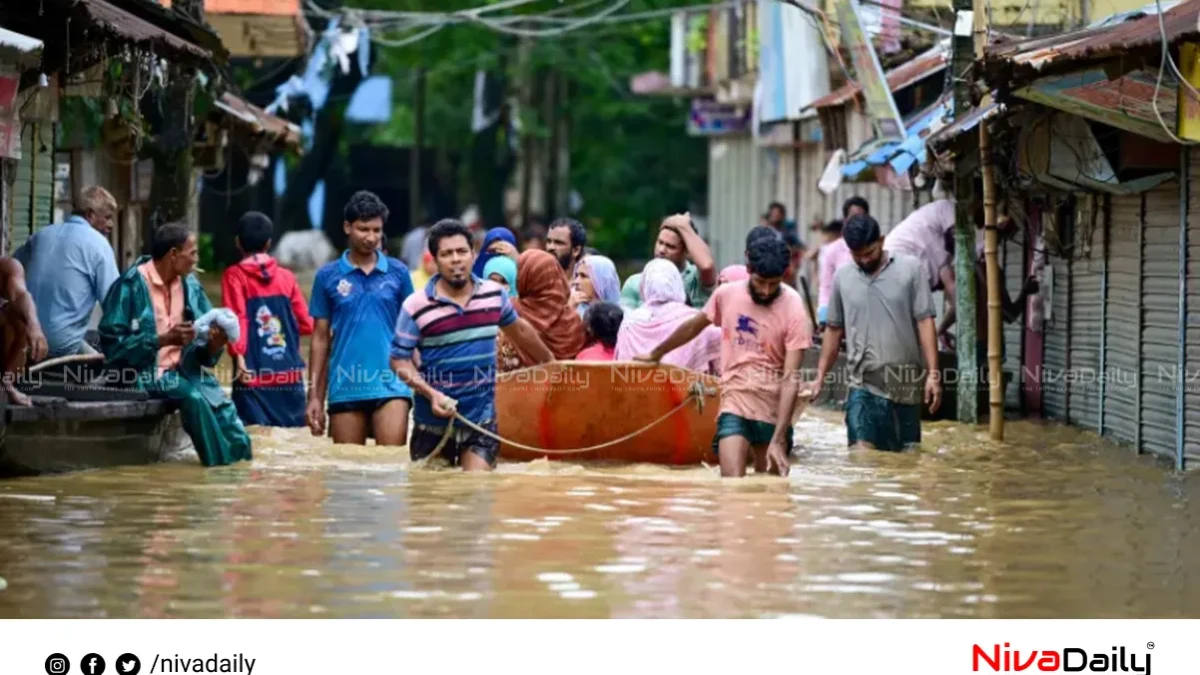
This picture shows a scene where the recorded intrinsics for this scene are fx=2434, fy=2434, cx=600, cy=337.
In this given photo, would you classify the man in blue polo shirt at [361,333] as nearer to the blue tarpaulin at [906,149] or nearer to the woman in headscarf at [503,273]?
the woman in headscarf at [503,273]

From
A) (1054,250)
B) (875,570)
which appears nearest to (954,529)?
(875,570)

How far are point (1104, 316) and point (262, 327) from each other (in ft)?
20.2

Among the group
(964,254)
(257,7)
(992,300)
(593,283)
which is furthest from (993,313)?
(257,7)

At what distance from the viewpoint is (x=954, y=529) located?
1240cm

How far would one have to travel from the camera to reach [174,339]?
46.4ft

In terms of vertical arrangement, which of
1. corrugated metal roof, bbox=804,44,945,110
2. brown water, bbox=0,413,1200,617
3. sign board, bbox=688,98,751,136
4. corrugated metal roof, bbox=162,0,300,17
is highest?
corrugated metal roof, bbox=162,0,300,17

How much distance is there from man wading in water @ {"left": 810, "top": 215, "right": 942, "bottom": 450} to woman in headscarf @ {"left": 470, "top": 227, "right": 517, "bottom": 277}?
103 inches

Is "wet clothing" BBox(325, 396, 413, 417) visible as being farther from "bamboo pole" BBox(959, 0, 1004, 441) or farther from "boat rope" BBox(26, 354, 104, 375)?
"bamboo pole" BBox(959, 0, 1004, 441)

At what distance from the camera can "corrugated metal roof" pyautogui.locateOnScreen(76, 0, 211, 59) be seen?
14.9m

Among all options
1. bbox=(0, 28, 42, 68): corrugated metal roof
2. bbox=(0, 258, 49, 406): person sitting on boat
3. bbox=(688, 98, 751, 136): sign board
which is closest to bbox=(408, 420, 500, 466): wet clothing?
bbox=(0, 258, 49, 406): person sitting on boat

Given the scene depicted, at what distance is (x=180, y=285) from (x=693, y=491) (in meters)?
3.43

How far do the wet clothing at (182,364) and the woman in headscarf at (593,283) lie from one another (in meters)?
2.68
